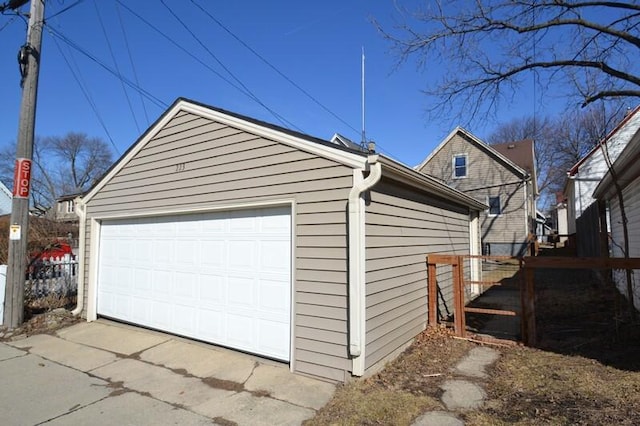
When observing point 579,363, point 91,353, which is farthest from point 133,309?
point 579,363

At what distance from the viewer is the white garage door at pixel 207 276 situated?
5.58 meters

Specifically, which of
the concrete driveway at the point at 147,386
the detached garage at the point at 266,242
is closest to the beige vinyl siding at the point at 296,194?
the detached garage at the point at 266,242

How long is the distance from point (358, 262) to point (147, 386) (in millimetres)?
2966

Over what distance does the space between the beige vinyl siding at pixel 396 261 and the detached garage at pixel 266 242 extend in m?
0.03

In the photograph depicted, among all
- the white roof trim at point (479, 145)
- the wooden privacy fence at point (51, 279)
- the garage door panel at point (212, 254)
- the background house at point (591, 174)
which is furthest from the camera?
the white roof trim at point (479, 145)

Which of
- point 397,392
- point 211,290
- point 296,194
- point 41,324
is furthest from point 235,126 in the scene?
point 41,324

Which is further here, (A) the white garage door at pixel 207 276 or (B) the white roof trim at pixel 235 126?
(A) the white garage door at pixel 207 276

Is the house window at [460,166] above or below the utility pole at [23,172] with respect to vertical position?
above

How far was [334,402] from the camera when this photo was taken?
14.1ft

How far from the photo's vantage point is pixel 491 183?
22500mm

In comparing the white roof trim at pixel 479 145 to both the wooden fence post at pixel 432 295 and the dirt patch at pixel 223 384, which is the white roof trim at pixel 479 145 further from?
the dirt patch at pixel 223 384

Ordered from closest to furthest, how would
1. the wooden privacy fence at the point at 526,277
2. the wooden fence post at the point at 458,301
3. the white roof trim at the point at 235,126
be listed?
the white roof trim at the point at 235,126
the wooden privacy fence at the point at 526,277
the wooden fence post at the point at 458,301

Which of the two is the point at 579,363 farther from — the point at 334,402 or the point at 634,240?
the point at 634,240

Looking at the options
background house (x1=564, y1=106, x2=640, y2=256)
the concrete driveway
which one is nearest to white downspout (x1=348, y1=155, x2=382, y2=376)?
the concrete driveway
